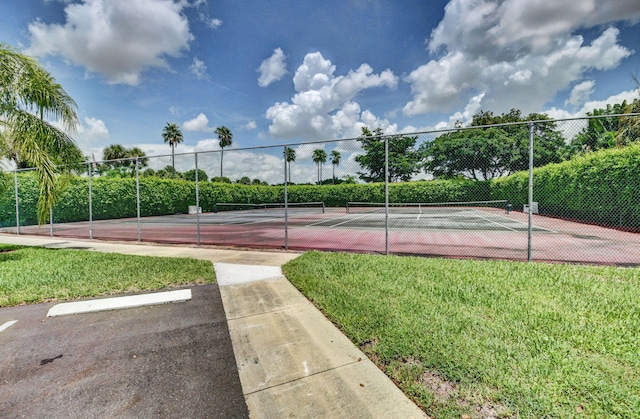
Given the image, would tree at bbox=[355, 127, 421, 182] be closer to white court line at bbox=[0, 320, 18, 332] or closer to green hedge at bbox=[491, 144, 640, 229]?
white court line at bbox=[0, 320, 18, 332]

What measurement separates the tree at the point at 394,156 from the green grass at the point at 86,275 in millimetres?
4705

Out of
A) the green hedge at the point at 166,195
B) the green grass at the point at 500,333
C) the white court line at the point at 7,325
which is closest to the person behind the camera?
the green grass at the point at 500,333

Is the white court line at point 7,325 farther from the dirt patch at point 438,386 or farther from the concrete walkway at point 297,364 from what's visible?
the dirt patch at point 438,386

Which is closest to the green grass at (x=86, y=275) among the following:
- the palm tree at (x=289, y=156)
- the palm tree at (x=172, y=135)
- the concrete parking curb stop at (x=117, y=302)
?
the concrete parking curb stop at (x=117, y=302)

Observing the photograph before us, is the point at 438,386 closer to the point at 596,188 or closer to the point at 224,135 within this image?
the point at 596,188

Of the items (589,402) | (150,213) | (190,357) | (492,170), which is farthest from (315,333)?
(150,213)

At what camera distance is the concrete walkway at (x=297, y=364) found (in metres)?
1.96

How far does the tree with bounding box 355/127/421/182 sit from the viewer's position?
718cm

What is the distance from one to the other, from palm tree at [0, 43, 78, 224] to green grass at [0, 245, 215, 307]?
1.53 meters

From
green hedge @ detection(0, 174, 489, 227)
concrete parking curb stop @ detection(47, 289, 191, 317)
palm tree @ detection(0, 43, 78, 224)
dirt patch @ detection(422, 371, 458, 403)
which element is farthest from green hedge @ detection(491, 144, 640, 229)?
palm tree @ detection(0, 43, 78, 224)

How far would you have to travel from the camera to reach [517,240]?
8844 millimetres

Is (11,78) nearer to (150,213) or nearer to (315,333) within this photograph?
(315,333)

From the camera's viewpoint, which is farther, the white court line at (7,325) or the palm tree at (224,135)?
the palm tree at (224,135)

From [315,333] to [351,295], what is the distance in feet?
3.37
